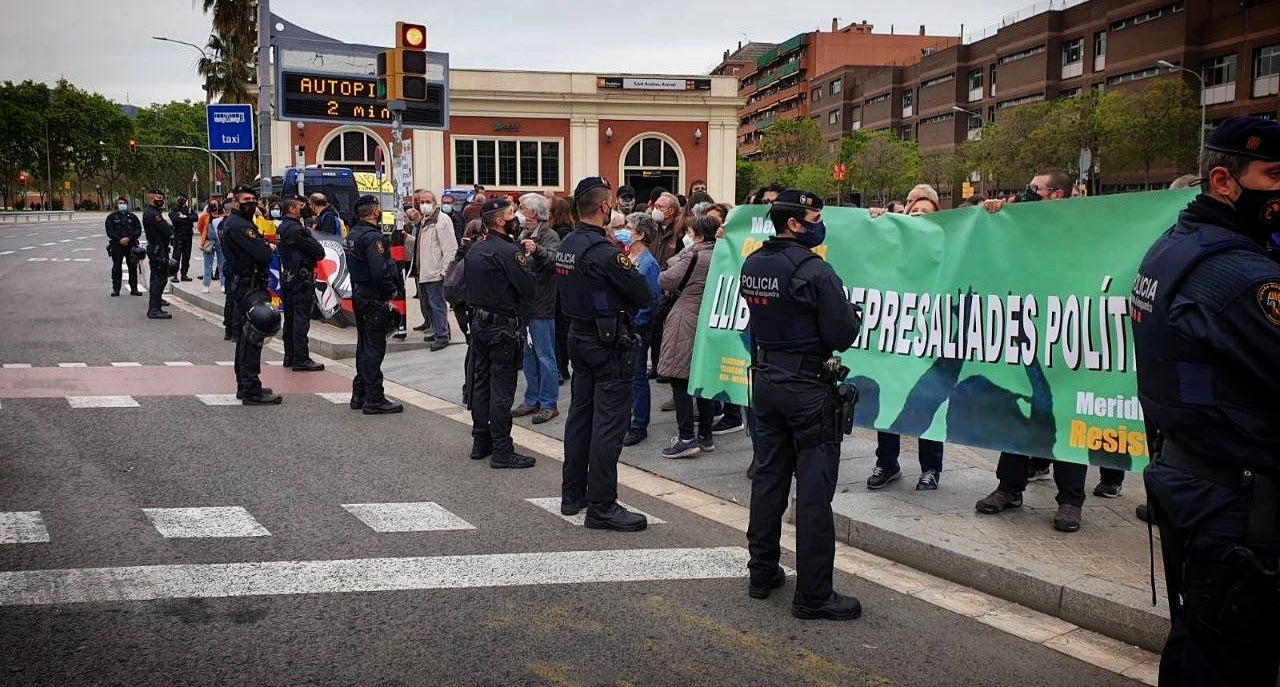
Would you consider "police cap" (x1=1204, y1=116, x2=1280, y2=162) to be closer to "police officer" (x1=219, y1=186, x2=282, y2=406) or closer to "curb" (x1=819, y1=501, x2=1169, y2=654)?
"curb" (x1=819, y1=501, x2=1169, y2=654)

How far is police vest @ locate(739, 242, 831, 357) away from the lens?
16.1 ft

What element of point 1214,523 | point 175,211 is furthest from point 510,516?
point 175,211

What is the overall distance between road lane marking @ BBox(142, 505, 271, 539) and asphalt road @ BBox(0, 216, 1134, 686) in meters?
0.02

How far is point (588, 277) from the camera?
6.46 metres

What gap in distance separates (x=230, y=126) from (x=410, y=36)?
50.1 ft

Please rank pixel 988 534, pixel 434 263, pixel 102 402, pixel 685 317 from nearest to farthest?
pixel 988 534
pixel 685 317
pixel 102 402
pixel 434 263

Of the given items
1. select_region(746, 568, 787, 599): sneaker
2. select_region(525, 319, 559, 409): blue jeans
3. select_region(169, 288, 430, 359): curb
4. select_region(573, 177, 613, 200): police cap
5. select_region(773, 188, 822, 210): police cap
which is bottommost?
select_region(746, 568, 787, 599): sneaker

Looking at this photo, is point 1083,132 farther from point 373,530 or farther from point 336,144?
point 373,530

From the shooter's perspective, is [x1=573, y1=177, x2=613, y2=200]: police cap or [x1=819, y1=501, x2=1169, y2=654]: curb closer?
[x1=819, y1=501, x2=1169, y2=654]: curb

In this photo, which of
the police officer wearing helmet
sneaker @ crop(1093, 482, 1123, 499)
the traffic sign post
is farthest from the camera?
the traffic sign post

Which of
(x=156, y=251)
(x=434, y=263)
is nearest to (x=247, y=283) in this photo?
(x=434, y=263)

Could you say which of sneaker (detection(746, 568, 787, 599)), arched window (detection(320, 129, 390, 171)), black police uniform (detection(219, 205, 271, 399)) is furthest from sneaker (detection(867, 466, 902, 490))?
arched window (detection(320, 129, 390, 171))

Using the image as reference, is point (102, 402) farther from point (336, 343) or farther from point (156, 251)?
point (156, 251)

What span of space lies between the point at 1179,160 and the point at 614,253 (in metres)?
51.1
